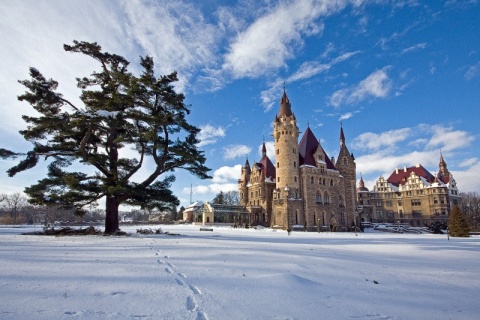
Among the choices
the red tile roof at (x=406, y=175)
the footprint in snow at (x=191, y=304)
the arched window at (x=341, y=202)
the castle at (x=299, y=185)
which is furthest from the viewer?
the red tile roof at (x=406, y=175)

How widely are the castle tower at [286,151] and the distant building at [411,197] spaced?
21935 millimetres

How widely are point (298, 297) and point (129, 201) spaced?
1712cm

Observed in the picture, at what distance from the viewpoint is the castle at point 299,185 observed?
149 ft

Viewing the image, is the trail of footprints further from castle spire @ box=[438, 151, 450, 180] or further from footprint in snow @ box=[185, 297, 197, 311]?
castle spire @ box=[438, 151, 450, 180]

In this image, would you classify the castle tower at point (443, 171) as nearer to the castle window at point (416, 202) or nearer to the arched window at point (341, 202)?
the castle window at point (416, 202)

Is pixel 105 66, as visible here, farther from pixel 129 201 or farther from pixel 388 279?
pixel 388 279

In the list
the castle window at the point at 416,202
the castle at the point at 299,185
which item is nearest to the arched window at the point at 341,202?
the castle at the point at 299,185

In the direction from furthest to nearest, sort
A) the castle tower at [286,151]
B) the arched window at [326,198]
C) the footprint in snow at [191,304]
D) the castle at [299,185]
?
the arched window at [326,198] < the castle tower at [286,151] < the castle at [299,185] < the footprint in snow at [191,304]

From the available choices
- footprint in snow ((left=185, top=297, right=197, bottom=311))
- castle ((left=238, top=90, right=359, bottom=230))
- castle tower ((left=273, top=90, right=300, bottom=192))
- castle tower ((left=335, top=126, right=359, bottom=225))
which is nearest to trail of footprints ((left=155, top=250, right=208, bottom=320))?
footprint in snow ((left=185, top=297, right=197, bottom=311))

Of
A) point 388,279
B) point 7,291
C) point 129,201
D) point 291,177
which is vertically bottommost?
point 388,279

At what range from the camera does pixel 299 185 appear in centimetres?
4688

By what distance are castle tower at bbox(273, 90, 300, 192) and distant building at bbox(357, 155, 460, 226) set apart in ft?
72.0

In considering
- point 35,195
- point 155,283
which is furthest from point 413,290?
point 35,195

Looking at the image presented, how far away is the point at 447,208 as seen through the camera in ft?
199
